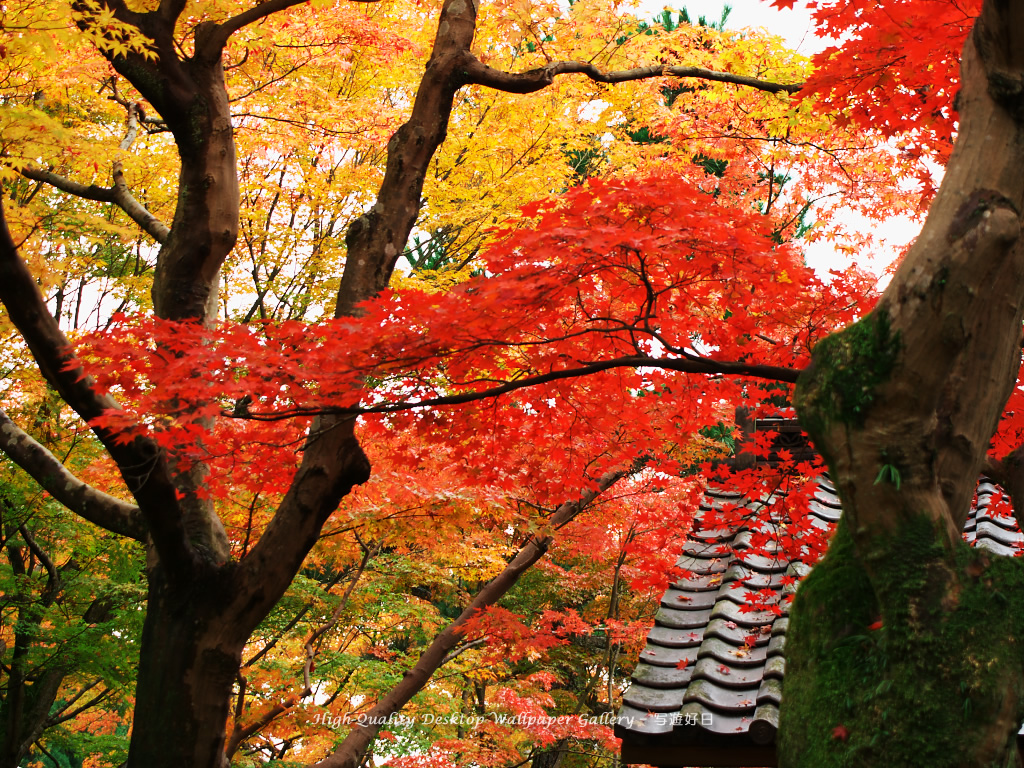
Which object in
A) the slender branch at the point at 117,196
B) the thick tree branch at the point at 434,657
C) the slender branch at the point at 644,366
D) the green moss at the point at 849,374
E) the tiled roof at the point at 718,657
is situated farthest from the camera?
the thick tree branch at the point at 434,657

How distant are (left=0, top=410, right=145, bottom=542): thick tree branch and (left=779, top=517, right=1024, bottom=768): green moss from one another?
14.1 ft

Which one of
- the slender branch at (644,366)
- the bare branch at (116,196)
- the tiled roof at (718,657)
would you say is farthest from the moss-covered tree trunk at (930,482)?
the bare branch at (116,196)

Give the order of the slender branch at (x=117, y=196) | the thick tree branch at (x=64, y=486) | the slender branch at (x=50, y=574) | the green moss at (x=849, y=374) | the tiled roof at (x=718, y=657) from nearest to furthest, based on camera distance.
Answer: the green moss at (x=849, y=374) < the tiled roof at (x=718, y=657) < the thick tree branch at (x=64, y=486) < the slender branch at (x=117, y=196) < the slender branch at (x=50, y=574)

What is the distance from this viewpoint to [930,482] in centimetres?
249

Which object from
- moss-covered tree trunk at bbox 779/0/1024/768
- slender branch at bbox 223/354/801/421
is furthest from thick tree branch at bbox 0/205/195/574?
moss-covered tree trunk at bbox 779/0/1024/768

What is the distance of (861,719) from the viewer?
2420 millimetres

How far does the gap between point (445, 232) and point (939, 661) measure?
392 inches

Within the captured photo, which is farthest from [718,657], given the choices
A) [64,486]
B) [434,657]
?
[434,657]

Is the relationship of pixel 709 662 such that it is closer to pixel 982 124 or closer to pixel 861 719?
pixel 861 719

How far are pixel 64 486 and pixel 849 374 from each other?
15.8 feet

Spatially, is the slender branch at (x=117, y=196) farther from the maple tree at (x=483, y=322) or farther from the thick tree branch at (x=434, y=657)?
the thick tree branch at (x=434, y=657)

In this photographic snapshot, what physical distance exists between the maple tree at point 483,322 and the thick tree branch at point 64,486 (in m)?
0.03

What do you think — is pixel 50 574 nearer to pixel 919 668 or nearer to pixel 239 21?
pixel 239 21

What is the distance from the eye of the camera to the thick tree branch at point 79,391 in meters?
4.11
